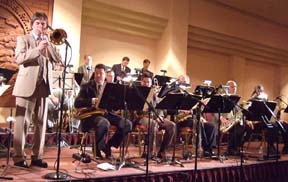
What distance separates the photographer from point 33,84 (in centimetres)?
402

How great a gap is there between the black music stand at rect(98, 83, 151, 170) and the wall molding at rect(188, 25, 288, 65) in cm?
613

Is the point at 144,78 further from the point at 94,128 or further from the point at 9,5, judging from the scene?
the point at 9,5

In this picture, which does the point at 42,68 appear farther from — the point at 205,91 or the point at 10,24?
the point at 10,24

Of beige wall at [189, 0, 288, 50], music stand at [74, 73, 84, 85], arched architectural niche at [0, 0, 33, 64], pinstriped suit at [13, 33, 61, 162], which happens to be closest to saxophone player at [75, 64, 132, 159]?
pinstriped suit at [13, 33, 61, 162]

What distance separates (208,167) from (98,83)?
6.54ft

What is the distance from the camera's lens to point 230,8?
1124cm

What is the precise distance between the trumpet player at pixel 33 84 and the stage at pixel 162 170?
28cm

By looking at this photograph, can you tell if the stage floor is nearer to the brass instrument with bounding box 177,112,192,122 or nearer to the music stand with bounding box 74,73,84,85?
the brass instrument with bounding box 177,112,192,122

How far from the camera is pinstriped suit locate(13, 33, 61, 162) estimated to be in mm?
3998

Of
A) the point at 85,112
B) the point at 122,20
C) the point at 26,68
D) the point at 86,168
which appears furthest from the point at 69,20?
the point at 86,168

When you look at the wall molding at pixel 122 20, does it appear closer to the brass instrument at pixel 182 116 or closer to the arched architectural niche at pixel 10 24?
the arched architectural niche at pixel 10 24

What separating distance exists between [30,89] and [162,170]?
1.96 meters

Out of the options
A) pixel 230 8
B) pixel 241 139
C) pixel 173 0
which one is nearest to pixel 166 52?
pixel 173 0

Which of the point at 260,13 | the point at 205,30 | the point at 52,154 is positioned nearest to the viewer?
the point at 52,154
